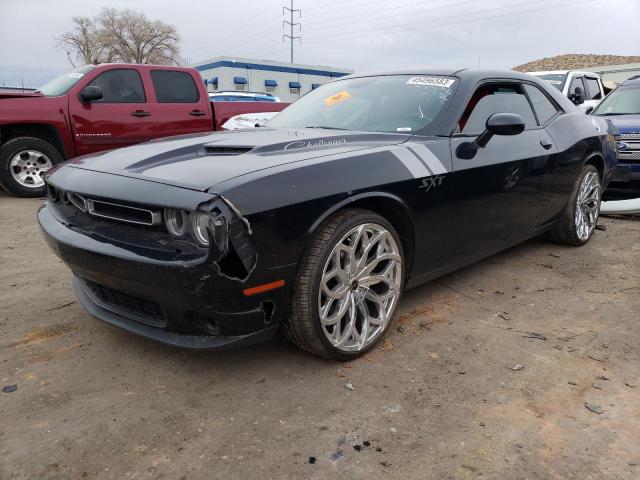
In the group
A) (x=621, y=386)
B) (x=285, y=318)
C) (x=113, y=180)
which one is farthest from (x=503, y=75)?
(x=113, y=180)

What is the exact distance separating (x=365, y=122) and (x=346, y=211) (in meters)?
1.00

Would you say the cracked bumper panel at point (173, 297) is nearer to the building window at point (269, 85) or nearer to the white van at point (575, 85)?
the white van at point (575, 85)

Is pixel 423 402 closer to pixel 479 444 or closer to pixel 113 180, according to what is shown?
pixel 479 444

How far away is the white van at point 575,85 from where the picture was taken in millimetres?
9289

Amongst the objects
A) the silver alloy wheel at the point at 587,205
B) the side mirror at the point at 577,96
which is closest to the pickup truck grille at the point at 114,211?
the silver alloy wheel at the point at 587,205

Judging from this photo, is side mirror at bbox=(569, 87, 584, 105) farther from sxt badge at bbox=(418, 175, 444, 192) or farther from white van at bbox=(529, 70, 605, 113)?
sxt badge at bbox=(418, 175, 444, 192)

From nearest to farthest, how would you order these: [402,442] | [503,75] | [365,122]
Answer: [402,442]
[365,122]
[503,75]

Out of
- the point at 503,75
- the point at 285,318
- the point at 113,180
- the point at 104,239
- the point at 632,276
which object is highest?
the point at 503,75

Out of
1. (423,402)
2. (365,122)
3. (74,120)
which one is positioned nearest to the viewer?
(423,402)

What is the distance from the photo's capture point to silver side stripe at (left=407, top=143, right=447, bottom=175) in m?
2.89

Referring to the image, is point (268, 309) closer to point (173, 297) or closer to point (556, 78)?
point (173, 297)

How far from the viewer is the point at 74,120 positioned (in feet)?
22.6

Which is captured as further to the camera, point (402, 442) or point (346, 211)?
point (346, 211)

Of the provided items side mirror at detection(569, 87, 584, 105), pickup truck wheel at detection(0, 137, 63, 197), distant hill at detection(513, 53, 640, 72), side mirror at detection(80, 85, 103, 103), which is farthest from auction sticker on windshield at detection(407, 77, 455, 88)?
distant hill at detection(513, 53, 640, 72)
